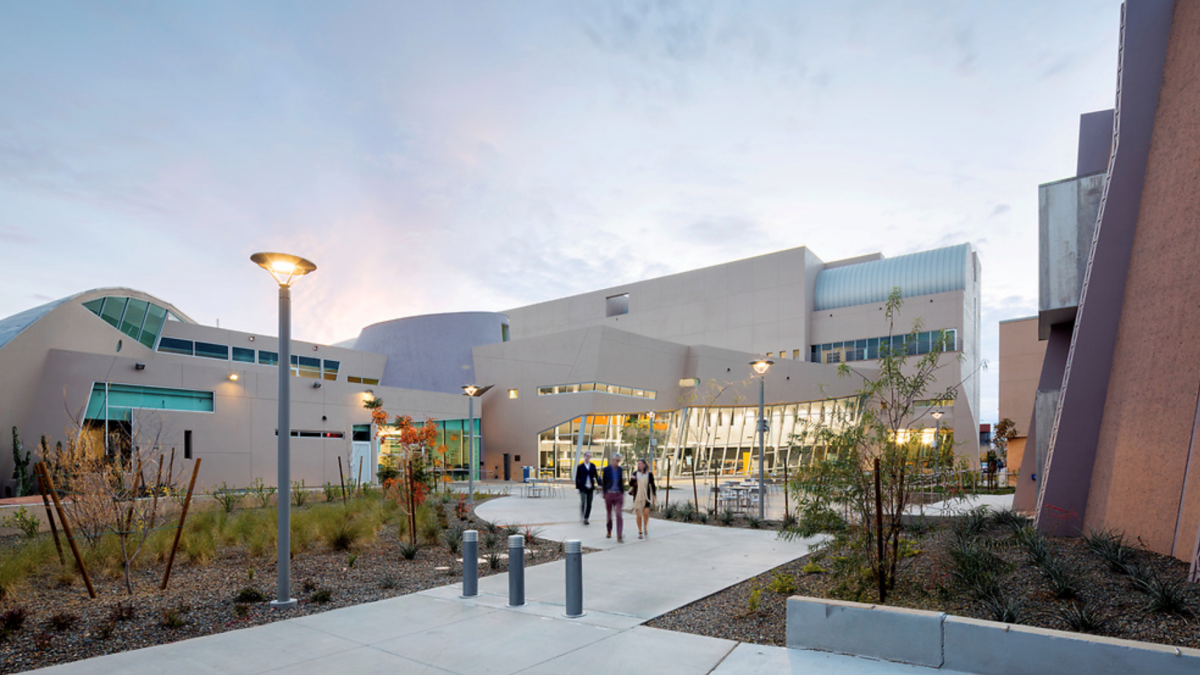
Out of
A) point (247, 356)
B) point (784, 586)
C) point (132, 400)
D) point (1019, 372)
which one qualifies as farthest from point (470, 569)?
point (1019, 372)

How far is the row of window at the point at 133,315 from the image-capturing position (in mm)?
30219

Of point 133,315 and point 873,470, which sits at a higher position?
point 133,315

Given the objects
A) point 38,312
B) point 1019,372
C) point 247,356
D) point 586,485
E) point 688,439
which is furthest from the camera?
point 1019,372

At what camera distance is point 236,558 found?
37.8ft

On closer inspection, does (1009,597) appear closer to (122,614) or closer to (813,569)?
(813,569)

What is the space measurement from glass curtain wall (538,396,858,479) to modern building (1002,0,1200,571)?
26.8 meters

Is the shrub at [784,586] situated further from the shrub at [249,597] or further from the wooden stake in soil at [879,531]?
the shrub at [249,597]

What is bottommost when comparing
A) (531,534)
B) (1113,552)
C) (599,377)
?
(531,534)

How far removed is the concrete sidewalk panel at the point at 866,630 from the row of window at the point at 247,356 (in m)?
33.4

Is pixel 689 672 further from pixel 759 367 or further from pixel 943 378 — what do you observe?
pixel 943 378

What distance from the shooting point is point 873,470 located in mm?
7668

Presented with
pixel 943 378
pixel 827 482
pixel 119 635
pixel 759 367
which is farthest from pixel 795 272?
pixel 119 635

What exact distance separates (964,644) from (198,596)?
8876 mm

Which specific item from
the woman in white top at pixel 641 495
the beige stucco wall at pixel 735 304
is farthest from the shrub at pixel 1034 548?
the beige stucco wall at pixel 735 304
